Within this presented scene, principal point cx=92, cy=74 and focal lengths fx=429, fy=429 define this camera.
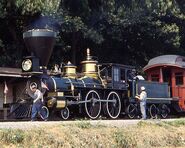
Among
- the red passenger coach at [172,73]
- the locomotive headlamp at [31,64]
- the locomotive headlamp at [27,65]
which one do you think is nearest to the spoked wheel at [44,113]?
the locomotive headlamp at [31,64]

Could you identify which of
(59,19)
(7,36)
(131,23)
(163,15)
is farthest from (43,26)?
(163,15)

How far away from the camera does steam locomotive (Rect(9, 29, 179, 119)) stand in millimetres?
16344

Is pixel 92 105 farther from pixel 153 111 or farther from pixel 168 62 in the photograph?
pixel 168 62

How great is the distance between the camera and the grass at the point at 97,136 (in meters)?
9.73

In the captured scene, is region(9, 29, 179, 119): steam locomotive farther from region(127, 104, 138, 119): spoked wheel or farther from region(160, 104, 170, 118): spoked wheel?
region(160, 104, 170, 118): spoked wheel

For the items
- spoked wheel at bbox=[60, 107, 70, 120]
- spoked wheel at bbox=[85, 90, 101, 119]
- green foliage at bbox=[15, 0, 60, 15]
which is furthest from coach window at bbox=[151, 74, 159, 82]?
spoked wheel at bbox=[60, 107, 70, 120]

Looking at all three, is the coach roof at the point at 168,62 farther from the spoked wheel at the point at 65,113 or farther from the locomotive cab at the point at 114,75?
the spoked wheel at the point at 65,113

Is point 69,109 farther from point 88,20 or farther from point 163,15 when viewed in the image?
point 163,15

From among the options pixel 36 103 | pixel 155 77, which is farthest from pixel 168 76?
pixel 36 103

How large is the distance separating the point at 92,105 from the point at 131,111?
3043 mm

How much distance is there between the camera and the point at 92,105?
57.3ft

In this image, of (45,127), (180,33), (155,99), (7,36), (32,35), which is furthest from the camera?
(180,33)

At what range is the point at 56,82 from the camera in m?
16.7

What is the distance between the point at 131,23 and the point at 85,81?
10012 mm
